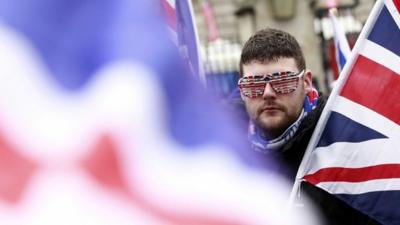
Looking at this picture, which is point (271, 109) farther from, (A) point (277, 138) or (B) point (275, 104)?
(A) point (277, 138)

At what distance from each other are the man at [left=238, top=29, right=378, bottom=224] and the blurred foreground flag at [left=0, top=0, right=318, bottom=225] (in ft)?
1.98

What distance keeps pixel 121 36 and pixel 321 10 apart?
Result: 1210 centimetres

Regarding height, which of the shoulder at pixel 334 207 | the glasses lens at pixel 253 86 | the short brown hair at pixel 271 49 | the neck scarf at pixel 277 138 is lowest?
the shoulder at pixel 334 207

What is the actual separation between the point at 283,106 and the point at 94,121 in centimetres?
91

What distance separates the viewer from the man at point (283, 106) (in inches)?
108

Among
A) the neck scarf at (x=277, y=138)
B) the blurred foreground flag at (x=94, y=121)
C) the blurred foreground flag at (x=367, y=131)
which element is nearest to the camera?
the blurred foreground flag at (x=94, y=121)

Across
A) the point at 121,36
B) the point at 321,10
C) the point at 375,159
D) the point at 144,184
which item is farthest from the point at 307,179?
the point at 321,10

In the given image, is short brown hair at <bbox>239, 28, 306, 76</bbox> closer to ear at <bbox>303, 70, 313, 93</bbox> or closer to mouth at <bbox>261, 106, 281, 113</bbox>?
ear at <bbox>303, 70, 313, 93</bbox>

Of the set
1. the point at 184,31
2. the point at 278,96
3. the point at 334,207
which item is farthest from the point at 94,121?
the point at 334,207

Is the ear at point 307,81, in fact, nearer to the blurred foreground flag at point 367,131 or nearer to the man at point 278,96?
the man at point 278,96

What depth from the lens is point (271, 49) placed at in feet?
9.26

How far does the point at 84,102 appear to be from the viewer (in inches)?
84.5

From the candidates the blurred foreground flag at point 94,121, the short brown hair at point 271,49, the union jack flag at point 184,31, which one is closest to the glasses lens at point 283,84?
the short brown hair at point 271,49

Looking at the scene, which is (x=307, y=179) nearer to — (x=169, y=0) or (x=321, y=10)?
(x=169, y=0)
